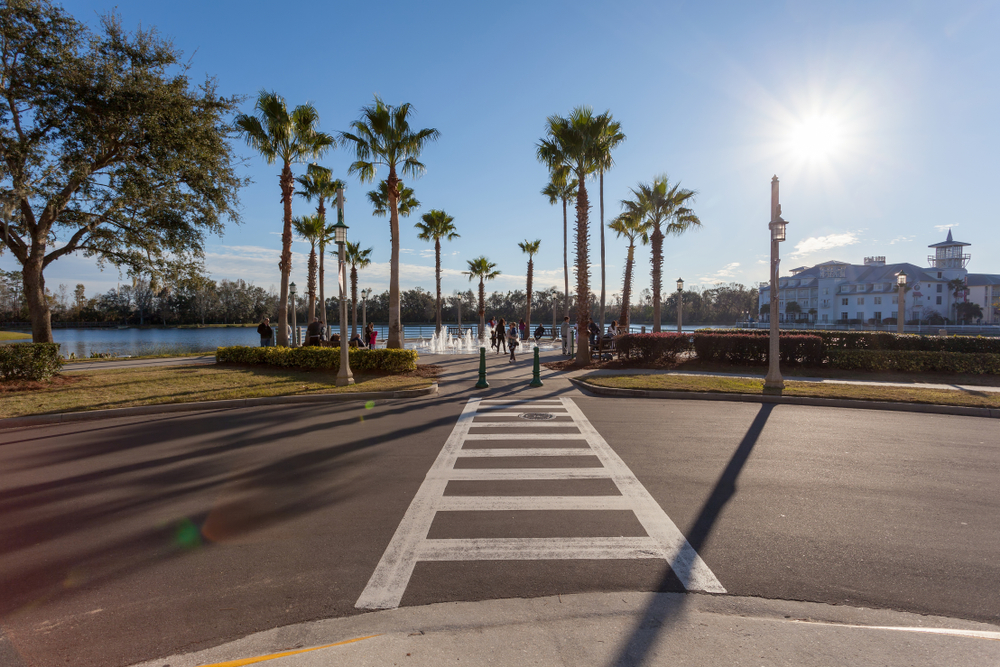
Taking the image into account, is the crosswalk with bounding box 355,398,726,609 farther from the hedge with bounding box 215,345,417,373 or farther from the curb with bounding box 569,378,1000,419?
the hedge with bounding box 215,345,417,373

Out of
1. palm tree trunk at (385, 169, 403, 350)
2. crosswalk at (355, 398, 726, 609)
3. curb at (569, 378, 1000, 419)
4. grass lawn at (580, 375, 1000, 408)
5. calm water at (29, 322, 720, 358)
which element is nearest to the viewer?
crosswalk at (355, 398, 726, 609)

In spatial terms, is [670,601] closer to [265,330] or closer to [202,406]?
[202,406]

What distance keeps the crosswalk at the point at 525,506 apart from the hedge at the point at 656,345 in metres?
10.6

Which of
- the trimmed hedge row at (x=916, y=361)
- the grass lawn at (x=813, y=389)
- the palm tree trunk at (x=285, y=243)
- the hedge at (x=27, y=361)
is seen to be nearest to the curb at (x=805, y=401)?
the grass lawn at (x=813, y=389)

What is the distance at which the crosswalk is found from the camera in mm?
3803

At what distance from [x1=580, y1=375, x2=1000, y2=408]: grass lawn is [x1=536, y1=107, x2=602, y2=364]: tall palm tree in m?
4.18

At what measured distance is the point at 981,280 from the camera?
278 feet

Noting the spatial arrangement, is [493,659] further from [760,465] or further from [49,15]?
[49,15]

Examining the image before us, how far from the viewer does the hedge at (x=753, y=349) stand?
16844 millimetres

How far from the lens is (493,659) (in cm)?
274

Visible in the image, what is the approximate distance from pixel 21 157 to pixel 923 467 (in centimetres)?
2020

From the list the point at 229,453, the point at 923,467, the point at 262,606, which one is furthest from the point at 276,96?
the point at 923,467

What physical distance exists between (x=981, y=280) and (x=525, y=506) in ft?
373

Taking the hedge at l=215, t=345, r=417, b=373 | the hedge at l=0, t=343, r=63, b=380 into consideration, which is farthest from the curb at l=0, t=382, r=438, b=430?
the hedge at l=0, t=343, r=63, b=380
